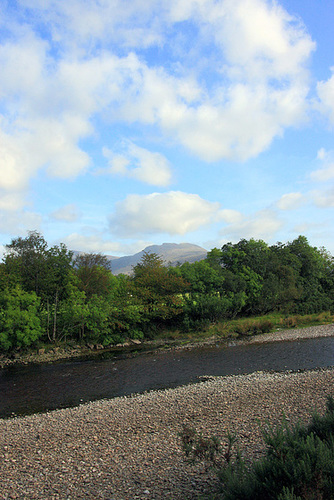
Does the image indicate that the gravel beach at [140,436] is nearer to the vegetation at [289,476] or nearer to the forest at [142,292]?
the vegetation at [289,476]

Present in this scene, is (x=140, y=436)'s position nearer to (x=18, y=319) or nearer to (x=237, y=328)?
(x=18, y=319)

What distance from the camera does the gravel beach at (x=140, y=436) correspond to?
8188mm

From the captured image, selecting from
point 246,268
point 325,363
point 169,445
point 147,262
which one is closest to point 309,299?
point 246,268

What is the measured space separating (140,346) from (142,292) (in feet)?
21.0

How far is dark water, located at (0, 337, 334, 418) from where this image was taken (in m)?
18.5

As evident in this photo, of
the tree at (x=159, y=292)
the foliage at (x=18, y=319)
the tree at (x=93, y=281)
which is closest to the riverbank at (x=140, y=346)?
the foliage at (x=18, y=319)

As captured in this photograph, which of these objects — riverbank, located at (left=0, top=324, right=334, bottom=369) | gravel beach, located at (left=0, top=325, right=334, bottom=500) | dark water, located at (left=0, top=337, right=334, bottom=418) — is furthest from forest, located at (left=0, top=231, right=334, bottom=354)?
gravel beach, located at (left=0, top=325, right=334, bottom=500)

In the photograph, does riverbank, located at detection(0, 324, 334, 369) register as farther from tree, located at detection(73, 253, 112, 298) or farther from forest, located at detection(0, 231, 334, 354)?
tree, located at detection(73, 253, 112, 298)

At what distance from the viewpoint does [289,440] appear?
6000 mm

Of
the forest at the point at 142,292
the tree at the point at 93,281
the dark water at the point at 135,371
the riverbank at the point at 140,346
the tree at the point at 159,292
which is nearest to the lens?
the dark water at the point at 135,371

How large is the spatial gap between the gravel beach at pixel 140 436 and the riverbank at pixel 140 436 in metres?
0.03

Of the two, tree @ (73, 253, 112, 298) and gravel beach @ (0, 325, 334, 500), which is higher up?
tree @ (73, 253, 112, 298)

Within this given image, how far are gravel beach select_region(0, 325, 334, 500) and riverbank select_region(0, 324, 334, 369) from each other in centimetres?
1485

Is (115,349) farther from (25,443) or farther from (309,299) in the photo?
(309,299)
